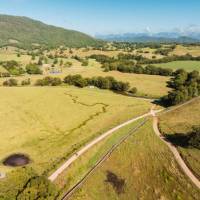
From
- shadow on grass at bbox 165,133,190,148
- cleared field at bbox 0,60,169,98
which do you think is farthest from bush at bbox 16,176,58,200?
cleared field at bbox 0,60,169,98

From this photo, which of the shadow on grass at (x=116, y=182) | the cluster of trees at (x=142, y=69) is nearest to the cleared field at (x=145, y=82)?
the cluster of trees at (x=142, y=69)

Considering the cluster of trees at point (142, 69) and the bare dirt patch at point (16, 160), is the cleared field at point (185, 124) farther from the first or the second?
the cluster of trees at point (142, 69)

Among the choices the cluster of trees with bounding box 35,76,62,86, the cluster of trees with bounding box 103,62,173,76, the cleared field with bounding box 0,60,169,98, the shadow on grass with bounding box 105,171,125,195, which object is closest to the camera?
the shadow on grass with bounding box 105,171,125,195

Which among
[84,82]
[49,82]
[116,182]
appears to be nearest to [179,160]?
[116,182]

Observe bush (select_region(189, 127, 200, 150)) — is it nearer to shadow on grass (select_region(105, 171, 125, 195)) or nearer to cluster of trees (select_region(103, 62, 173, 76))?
shadow on grass (select_region(105, 171, 125, 195))

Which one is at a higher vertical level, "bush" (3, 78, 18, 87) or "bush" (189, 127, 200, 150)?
"bush" (189, 127, 200, 150)

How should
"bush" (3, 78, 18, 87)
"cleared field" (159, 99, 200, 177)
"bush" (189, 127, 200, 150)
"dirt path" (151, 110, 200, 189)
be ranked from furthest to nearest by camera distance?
"bush" (3, 78, 18, 87), "bush" (189, 127, 200, 150), "cleared field" (159, 99, 200, 177), "dirt path" (151, 110, 200, 189)

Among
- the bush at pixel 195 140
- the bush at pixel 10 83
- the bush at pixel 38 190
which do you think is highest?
the bush at pixel 38 190
